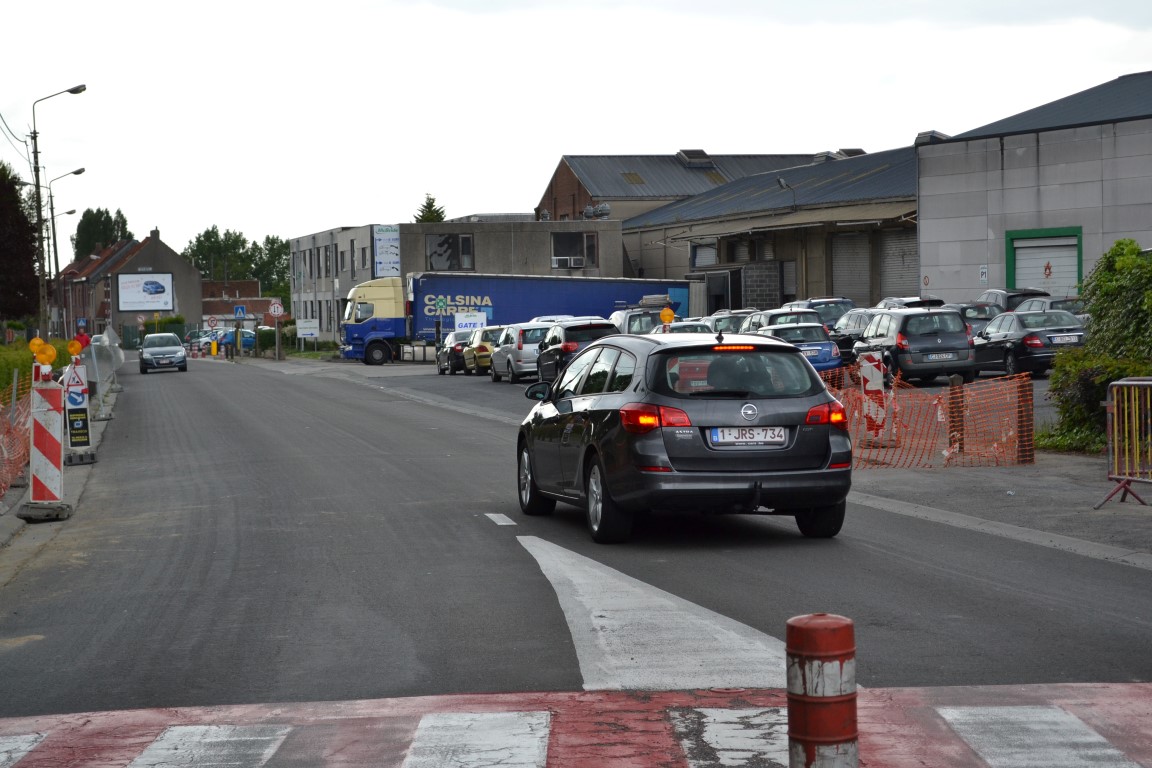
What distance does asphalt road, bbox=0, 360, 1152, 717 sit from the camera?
6.66 m

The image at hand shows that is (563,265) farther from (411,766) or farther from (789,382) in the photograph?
(411,766)

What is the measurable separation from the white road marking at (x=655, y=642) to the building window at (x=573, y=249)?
232ft

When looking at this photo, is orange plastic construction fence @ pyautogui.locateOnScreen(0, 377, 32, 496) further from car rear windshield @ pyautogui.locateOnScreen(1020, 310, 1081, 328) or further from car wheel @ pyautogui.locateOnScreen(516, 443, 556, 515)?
car rear windshield @ pyautogui.locateOnScreen(1020, 310, 1081, 328)

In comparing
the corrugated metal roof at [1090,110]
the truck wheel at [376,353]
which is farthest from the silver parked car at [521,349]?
the truck wheel at [376,353]

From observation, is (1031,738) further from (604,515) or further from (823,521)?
(823,521)

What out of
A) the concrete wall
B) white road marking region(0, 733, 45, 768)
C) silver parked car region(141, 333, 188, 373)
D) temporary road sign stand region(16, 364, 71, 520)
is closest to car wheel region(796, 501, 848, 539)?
white road marking region(0, 733, 45, 768)

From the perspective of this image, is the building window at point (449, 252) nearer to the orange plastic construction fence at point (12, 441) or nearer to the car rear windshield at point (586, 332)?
the car rear windshield at point (586, 332)

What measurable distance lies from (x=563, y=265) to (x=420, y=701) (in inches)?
2911

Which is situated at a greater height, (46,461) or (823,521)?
(46,461)

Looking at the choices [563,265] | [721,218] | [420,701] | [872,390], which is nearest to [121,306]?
[563,265]

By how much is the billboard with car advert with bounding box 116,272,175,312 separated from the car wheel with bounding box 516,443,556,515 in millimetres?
129372

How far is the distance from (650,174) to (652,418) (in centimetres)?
8532

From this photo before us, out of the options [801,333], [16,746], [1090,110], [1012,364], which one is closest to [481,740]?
[16,746]

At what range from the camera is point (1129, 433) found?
1258cm
